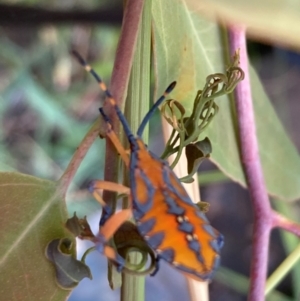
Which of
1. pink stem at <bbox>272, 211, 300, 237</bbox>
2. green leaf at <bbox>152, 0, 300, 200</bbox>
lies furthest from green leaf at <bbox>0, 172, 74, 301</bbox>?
pink stem at <bbox>272, 211, 300, 237</bbox>

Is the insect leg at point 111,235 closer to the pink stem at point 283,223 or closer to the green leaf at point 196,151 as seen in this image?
the green leaf at point 196,151

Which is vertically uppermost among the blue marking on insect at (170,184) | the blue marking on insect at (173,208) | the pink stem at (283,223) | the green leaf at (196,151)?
the green leaf at (196,151)

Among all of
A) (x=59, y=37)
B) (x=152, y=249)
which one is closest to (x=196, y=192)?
(x=152, y=249)

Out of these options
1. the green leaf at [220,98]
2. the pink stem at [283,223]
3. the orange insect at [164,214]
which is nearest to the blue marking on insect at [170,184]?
the orange insect at [164,214]

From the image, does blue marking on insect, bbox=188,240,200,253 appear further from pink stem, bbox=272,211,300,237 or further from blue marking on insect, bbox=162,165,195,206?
pink stem, bbox=272,211,300,237

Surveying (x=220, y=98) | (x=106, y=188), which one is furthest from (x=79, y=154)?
(x=220, y=98)

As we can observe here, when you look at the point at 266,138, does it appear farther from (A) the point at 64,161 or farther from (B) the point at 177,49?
(A) the point at 64,161

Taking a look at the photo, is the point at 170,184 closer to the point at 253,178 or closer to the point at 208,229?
the point at 208,229
